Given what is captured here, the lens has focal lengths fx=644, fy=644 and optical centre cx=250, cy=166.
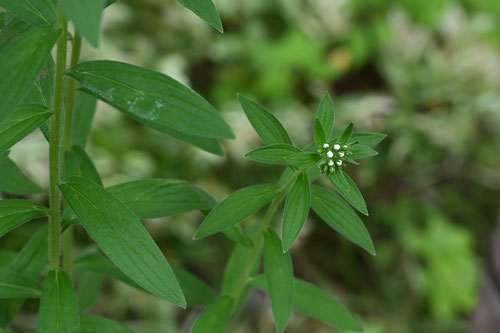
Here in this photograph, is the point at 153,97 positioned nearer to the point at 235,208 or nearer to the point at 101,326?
the point at 235,208

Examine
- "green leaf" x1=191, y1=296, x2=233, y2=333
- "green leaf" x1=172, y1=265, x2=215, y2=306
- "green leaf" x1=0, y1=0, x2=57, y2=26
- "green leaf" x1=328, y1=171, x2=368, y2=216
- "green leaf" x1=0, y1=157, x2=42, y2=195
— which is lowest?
"green leaf" x1=191, y1=296, x2=233, y2=333

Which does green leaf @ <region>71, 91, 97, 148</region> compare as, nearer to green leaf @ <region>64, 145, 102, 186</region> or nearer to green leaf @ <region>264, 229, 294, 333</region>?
green leaf @ <region>64, 145, 102, 186</region>

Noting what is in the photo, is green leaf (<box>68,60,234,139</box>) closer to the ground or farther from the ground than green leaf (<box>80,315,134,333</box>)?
farther from the ground

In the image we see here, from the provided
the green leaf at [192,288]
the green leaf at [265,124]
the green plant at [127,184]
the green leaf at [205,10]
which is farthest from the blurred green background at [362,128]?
the green leaf at [205,10]

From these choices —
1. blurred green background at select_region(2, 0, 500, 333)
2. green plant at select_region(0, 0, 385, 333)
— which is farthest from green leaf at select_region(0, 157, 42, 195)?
blurred green background at select_region(2, 0, 500, 333)

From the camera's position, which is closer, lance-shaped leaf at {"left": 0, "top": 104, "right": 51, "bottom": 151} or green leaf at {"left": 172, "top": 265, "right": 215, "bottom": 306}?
lance-shaped leaf at {"left": 0, "top": 104, "right": 51, "bottom": 151}

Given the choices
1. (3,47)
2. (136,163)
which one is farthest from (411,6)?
(3,47)

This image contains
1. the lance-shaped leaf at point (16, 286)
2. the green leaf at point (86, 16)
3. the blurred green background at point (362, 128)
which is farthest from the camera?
the blurred green background at point (362, 128)

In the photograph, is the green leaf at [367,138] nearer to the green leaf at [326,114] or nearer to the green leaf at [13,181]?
the green leaf at [326,114]

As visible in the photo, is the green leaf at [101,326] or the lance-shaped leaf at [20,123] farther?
the green leaf at [101,326]
